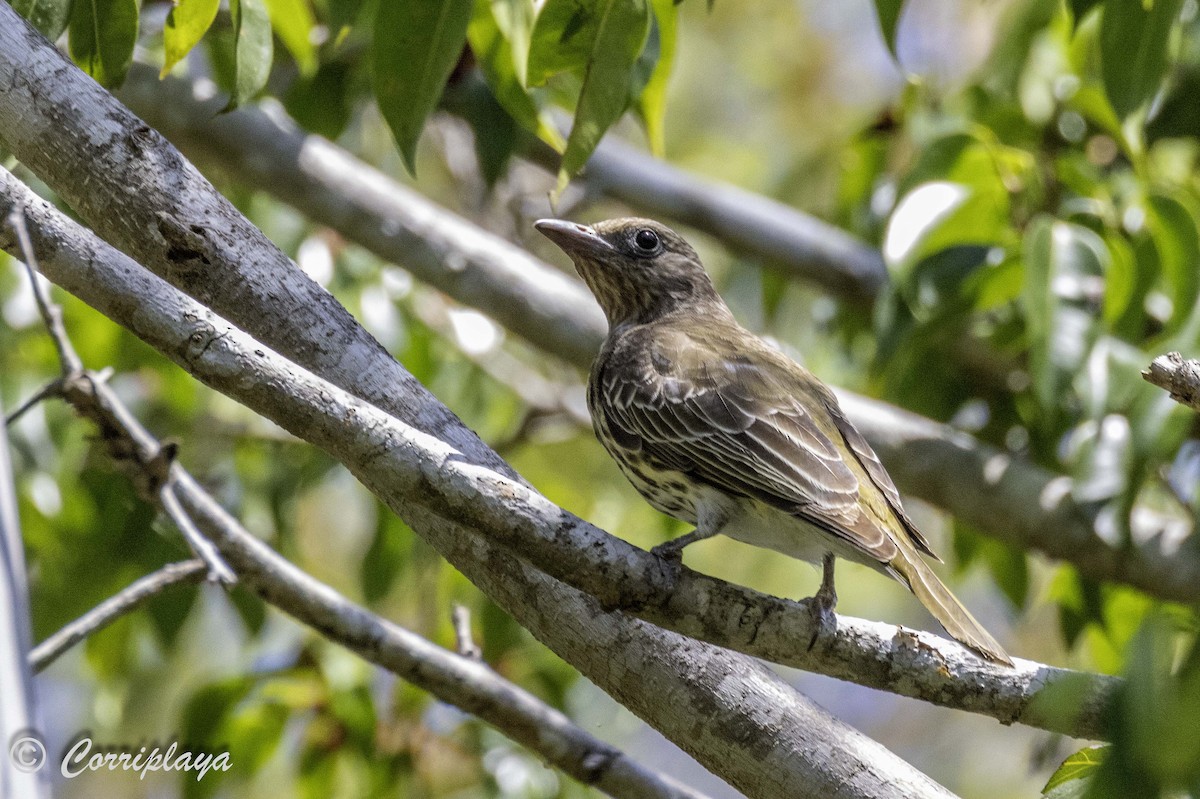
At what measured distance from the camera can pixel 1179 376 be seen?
251cm

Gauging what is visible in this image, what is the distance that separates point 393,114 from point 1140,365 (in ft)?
8.92

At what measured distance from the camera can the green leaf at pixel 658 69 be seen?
3.29 m

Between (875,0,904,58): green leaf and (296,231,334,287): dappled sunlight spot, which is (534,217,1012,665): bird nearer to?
(296,231,334,287): dappled sunlight spot

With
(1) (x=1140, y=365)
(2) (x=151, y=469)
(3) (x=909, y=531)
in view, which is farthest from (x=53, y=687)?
(1) (x=1140, y=365)

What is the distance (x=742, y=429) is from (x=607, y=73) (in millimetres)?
1263

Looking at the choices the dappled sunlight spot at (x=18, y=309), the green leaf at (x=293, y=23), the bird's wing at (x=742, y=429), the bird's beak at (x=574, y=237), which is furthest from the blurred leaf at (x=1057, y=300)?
the dappled sunlight spot at (x=18, y=309)

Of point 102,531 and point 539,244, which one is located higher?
point 539,244

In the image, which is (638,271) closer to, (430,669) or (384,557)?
(384,557)

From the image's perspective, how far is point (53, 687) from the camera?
7945mm

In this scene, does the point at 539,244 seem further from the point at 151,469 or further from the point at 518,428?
the point at 151,469

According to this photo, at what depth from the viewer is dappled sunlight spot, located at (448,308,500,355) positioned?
18.0 feet

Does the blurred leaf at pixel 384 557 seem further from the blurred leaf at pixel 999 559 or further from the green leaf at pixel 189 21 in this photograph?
the blurred leaf at pixel 999 559

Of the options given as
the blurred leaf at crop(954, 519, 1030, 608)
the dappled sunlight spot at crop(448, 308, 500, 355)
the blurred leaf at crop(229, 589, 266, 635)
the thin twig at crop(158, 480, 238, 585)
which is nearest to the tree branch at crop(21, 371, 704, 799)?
the thin twig at crop(158, 480, 238, 585)

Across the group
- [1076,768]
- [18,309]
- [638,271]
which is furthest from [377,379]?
[18,309]
